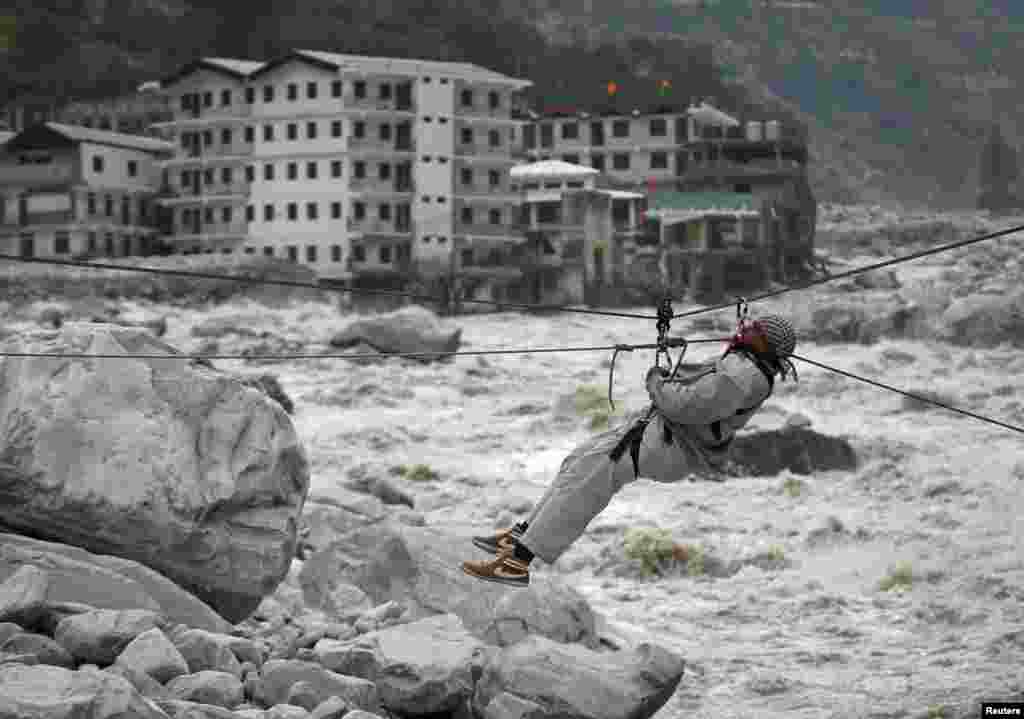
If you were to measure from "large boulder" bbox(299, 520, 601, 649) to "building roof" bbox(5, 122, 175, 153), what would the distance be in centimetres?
6494

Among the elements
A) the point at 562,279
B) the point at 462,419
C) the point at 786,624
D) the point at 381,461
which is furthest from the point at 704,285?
the point at 786,624

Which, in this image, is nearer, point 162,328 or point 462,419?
point 462,419

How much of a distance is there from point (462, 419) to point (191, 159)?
1715 inches

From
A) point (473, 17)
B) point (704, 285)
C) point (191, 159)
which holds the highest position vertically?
point (473, 17)

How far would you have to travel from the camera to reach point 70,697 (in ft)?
39.8

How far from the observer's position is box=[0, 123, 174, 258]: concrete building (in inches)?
3125

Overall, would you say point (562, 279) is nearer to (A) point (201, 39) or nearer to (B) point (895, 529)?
(A) point (201, 39)

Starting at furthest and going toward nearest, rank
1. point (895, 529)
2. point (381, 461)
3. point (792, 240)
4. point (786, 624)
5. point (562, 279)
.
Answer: point (792, 240), point (562, 279), point (381, 461), point (895, 529), point (786, 624)

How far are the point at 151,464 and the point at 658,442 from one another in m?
6.66

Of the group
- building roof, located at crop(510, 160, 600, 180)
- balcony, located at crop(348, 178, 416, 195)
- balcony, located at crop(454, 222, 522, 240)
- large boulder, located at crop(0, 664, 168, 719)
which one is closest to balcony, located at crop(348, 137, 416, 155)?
balcony, located at crop(348, 178, 416, 195)

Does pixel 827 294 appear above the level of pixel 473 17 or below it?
below

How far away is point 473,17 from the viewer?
403 ft

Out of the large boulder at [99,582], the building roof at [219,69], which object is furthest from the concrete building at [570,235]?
the large boulder at [99,582]

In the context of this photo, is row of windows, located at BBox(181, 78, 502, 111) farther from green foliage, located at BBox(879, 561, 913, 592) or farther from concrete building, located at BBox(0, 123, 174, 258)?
green foliage, located at BBox(879, 561, 913, 592)
